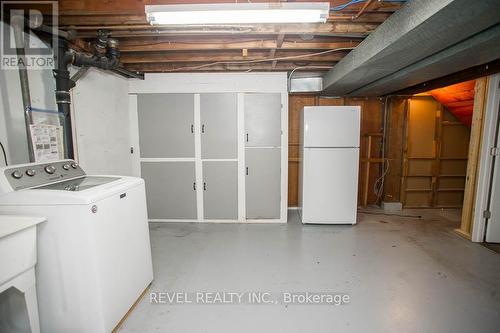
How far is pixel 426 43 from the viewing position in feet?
5.60

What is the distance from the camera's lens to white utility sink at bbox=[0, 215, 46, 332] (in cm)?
117

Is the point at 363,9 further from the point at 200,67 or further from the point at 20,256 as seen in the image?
the point at 20,256

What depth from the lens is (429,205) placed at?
4.39 meters

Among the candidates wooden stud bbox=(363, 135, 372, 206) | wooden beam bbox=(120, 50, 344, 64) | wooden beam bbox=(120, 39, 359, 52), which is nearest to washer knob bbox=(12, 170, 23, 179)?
wooden beam bbox=(120, 39, 359, 52)

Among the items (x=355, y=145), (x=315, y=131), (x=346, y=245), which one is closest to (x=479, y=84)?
(x=355, y=145)

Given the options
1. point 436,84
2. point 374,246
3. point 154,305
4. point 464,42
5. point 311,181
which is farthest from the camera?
point 311,181

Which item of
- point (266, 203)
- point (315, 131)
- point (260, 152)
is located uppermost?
point (315, 131)

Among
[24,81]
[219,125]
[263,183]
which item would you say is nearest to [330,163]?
[263,183]

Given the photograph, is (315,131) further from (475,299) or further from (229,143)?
(475,299)

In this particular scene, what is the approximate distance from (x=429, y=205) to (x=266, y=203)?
10.2 ft

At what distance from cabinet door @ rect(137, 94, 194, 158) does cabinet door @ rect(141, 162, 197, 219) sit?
177 millimetres

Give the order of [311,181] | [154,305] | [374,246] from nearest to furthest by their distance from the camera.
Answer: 1. [154,305]
2. [374,246]
3. [311,181]

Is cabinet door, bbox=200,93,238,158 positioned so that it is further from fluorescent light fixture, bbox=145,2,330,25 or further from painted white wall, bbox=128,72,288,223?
fluorescent light fixture, bbox=145,2,330,25

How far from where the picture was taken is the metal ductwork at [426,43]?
1307 mm
